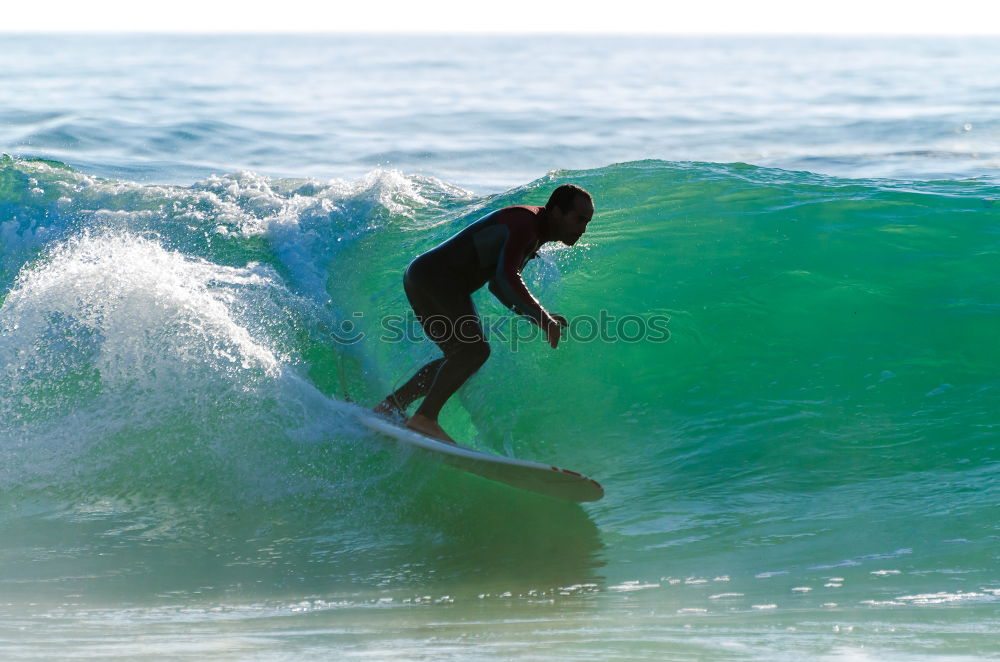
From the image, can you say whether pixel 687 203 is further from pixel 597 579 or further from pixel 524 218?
pixel 597 579

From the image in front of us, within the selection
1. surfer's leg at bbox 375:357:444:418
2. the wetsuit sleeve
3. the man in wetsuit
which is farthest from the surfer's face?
surfer's leg at bbox 375:357:444:418

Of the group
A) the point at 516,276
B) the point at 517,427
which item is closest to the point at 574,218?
the point at 516,276

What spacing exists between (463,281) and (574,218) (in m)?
0.75

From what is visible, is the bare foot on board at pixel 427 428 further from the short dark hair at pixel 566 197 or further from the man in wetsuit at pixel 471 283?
the short dark hair at pixel 566 197

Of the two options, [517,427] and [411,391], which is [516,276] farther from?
[517,427]

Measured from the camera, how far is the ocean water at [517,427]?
3947 mm

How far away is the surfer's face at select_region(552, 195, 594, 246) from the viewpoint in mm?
4668

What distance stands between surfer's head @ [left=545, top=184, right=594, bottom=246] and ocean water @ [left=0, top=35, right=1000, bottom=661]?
1503 millimetres

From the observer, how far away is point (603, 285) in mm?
7598

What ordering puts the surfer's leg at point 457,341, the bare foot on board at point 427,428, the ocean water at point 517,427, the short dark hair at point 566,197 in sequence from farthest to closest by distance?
the bare foot on board at point 427,428 < the surfer's leg at point 457,341 < the short dark hair at point 566,197 < the ocean water at point 517,427

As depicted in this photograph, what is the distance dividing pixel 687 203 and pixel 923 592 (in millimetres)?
5118

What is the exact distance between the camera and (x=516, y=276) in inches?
186

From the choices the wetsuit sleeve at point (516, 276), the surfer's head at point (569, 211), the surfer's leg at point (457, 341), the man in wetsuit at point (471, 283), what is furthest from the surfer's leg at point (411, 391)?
the surfer's head at point (569, 211)

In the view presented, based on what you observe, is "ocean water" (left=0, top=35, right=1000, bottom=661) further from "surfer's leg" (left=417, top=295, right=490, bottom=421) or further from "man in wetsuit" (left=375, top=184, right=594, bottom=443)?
"surfer's leg" (left=417, top=295, right=490, bottom=421)
